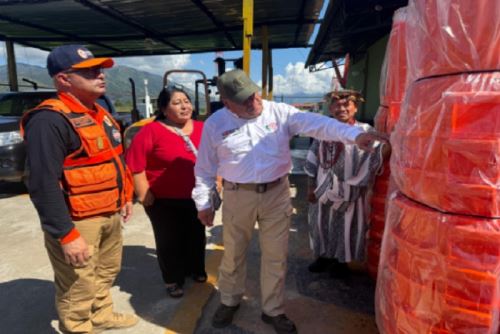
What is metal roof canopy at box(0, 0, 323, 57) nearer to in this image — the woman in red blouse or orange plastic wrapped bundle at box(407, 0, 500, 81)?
the woman in red blouse

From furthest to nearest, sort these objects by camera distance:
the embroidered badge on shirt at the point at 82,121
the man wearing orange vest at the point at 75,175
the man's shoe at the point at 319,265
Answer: the man's shoe at the point at 319,265 → the embroidered badge on shirt at the point at 82,121 → the man wearing orange vest at the point at 75,175

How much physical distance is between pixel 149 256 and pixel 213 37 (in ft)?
27.0

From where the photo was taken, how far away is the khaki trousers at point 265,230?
7.38ft

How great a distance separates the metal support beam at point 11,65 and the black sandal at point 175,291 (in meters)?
11.3

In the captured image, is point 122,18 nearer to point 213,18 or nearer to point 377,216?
point 213,18

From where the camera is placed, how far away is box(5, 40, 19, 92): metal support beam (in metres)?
10.8

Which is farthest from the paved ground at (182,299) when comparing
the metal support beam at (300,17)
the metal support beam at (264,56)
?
the metal support beam at (264,56)

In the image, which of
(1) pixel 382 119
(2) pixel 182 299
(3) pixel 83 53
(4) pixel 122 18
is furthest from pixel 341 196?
(4) pixel 122 18

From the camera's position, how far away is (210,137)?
2.27m

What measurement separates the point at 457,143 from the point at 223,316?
1.96 metres

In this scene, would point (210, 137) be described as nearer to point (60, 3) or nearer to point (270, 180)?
point (270, 180)

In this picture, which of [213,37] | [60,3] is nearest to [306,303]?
[60,3]

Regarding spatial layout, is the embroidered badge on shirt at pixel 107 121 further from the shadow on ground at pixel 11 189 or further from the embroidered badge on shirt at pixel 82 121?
the shadow on ground at pixel 11 189

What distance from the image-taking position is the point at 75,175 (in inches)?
73.6
